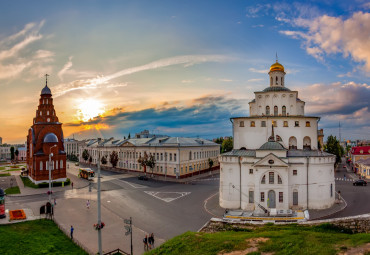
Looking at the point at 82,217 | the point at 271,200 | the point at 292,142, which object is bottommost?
the point at 82,217

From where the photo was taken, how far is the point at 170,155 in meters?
61.1

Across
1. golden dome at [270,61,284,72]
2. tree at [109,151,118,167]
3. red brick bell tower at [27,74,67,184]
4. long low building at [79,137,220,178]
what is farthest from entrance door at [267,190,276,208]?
tree at [109,151,118,167]

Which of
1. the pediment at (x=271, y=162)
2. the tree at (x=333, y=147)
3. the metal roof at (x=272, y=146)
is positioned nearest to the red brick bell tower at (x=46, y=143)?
the pediment at (x=271, y=162)

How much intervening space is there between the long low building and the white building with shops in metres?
23.6

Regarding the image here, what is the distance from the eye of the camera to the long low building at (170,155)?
60.2m

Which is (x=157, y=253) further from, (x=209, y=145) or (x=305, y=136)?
(x=209, y=145)

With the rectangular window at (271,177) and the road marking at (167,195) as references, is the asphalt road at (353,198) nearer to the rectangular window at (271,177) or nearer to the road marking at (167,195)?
the rectangular window at (271,177)

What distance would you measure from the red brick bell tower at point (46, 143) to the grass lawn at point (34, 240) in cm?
2633

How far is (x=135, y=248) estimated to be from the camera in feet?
71.5

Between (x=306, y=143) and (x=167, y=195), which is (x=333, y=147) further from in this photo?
(x=167, y=195)

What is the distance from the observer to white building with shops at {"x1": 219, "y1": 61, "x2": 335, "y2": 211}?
1264 inches

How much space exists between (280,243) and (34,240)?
20.6 m

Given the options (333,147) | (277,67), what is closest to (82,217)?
(277,67)

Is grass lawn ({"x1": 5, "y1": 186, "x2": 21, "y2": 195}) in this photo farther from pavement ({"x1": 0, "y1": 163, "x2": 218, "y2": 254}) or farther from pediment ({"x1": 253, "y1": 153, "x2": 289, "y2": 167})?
pediment ({"x1": 253, "y1": 153, "x2": 289, "y2": 167})
